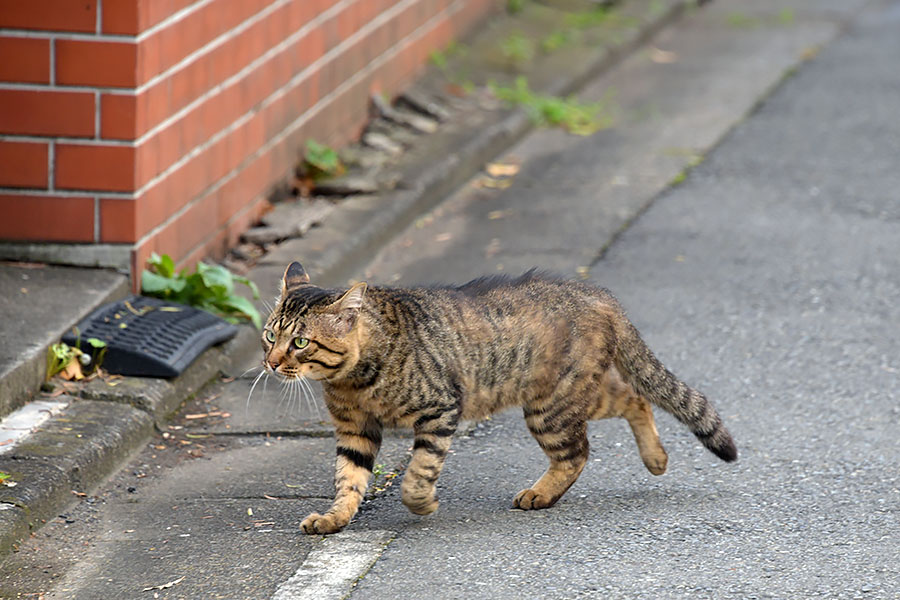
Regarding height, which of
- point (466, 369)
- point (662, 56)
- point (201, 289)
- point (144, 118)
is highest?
point (144, 118)

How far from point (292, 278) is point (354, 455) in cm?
59

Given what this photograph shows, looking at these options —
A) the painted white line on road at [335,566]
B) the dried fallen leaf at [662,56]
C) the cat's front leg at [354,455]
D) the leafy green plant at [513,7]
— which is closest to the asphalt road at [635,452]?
the painted white line on road at [335,566]

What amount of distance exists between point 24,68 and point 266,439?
1805 millimetres

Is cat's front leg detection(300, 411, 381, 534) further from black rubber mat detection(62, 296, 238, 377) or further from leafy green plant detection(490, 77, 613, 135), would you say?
leafy green plant detection(490, 77, 613, 135)

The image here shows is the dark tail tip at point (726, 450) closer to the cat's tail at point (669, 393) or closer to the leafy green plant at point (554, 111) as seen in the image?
the cat's tail at point (669, 393)

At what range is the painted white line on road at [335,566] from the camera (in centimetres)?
364

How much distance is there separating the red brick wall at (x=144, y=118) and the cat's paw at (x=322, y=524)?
6.28 ft

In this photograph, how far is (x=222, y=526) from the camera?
4.12 meters

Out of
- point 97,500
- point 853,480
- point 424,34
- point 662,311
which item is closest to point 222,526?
point 97,500

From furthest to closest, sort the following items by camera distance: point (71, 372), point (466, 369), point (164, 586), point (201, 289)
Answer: point (201, 289), point (71, 372), point (466, 369), point (164, 586)

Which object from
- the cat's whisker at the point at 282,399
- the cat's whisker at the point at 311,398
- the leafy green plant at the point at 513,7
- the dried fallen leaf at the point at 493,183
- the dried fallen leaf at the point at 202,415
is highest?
the leafy green plant at the point at 513,7

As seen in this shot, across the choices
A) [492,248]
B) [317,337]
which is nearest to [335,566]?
[317,337]

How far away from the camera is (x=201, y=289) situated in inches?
222

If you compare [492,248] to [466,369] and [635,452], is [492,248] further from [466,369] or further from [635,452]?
[466,369]
